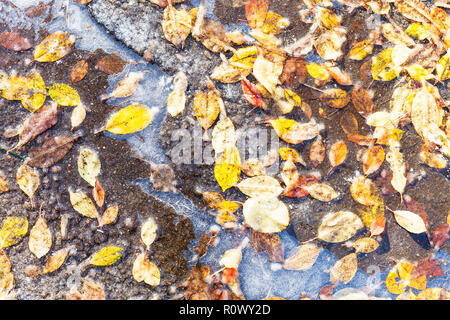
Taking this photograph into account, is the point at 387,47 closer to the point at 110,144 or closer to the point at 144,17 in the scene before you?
the point at 144,17

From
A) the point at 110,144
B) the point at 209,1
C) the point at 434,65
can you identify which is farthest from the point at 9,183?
the point at 434,65

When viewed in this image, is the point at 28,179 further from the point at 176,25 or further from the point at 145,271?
the point at 176,25

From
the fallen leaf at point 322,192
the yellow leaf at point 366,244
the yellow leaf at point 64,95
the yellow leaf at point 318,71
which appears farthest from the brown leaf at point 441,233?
the yellow leaf at point 64,95

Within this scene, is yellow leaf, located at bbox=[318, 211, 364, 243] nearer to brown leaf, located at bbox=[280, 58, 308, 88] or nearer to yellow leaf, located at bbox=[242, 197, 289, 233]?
yellow leaf, located at bbox=[242, 197, 289, 233]

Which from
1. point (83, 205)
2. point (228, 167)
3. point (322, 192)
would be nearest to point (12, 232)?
point (83, 205)

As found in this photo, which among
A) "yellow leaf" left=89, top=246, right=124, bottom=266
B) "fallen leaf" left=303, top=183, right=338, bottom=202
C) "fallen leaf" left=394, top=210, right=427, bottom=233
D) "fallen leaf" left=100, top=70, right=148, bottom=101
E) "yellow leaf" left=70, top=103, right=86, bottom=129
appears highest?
"fallen leaf" left=100, top=70, right=148, bottom=101

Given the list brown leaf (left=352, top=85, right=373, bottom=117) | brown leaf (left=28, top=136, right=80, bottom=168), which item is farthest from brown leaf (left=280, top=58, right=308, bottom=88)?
brown leaf (left=28, top=136, right=80, bottom=168)
